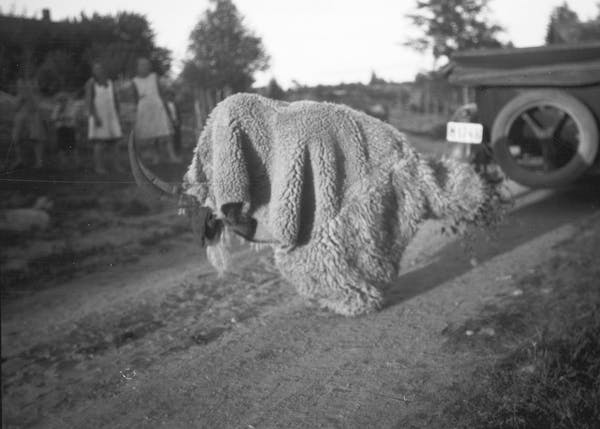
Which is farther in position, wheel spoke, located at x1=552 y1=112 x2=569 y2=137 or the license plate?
wheel spoke, located at x1=552 y1=112 x2=569 y2=137

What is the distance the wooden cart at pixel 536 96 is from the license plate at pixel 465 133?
0.01m

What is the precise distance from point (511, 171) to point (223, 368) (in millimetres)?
4910

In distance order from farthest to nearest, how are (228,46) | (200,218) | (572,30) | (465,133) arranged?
(572,30) < (228,46) < (465,133) < (200,218)

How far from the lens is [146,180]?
Answer: 13.1 feet

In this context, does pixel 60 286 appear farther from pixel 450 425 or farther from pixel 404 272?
pixel 450 425

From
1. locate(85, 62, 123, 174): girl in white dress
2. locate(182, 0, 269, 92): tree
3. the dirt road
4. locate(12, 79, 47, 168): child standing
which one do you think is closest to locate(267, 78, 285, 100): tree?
locate(182, 0, 269, 92): tree

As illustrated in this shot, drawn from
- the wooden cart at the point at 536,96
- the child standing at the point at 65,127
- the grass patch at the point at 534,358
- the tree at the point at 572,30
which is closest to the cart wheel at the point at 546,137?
the wooden cart at the point at 536,96

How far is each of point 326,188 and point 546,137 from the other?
4698 mm

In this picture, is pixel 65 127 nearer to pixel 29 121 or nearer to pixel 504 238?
pixel 29 121

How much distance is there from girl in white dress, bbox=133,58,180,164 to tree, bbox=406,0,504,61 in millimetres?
6491

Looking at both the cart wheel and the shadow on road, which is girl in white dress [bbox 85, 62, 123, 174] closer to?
the shadow on road

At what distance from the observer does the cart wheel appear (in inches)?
255

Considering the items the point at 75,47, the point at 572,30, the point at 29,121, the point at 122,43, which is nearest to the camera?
the point at 29,121

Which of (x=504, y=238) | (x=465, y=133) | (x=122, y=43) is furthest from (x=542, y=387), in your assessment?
(x=122, y=43)
